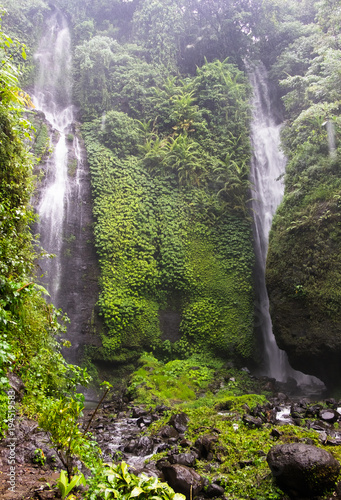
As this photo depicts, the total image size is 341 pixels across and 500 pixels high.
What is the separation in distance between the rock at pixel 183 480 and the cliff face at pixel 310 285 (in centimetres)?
614

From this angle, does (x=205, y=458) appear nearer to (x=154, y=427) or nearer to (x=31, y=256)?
(x=154, y=427)

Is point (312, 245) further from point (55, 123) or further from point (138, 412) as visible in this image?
point (55, 123)

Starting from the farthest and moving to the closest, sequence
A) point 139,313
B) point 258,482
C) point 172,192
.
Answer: point 172,192, point 139,313, point 258,482

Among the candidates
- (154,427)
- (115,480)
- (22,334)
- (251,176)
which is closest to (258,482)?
(115,480)

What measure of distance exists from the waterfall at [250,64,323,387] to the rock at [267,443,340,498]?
8.49m

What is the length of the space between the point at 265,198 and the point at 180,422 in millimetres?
10414

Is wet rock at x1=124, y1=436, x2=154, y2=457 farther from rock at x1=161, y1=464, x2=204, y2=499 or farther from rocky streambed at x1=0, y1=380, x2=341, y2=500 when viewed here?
rock at x1=161, y1=464, x2=204, y2=499

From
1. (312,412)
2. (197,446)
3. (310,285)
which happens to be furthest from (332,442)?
(310,285)

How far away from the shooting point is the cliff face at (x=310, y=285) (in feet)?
28.6

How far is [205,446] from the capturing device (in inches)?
181

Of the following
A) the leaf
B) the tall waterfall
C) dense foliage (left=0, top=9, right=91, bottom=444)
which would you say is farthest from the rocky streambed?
the tall waterfall

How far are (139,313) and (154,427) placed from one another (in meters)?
5.49

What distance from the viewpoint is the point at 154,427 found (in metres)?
6.31

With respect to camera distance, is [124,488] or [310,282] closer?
[124,488]
